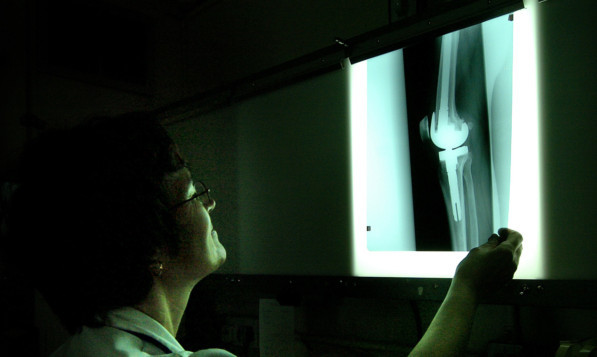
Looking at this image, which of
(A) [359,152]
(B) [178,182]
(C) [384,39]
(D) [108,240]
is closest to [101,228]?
(D) [108,240]

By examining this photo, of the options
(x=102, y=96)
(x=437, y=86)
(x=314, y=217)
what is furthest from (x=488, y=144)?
(x=102, y=96)

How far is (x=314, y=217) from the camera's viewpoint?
1.40 meters

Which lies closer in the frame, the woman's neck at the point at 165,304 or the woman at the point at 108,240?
the woman at the point at 108,240

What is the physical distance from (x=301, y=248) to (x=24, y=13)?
1.34 meters

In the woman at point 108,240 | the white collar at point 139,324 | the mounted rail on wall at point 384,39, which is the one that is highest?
the mounted rail on wall at point 384,39

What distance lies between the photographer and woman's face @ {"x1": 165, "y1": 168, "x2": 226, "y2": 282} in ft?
3.16

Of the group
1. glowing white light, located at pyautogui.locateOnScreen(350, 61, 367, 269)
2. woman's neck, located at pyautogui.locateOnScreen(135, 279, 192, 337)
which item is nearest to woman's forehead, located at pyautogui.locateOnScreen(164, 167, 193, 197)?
woman's neck, located at pyautogui.locateOnScreen(135, 279, 192, 337)

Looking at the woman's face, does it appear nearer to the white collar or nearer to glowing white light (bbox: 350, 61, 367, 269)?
the white collar

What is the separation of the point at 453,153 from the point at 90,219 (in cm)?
76

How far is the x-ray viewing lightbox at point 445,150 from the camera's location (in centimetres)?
99

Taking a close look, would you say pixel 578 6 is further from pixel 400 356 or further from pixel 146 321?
pixel 146 321

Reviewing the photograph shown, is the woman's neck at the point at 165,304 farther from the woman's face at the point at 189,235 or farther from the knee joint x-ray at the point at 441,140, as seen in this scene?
the knee joint x-ray at the point at 441,140

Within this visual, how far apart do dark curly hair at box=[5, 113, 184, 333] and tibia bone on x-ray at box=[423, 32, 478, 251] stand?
0.60 m

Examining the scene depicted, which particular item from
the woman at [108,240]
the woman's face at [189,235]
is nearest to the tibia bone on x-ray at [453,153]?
the woman at [108,240]
